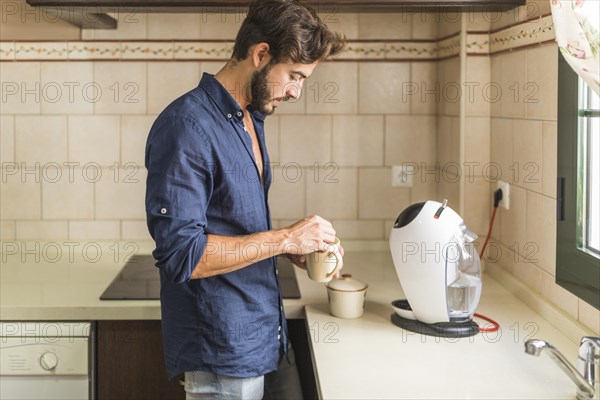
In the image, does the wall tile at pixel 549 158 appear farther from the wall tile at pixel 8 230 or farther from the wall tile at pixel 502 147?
the wall tile at pixel 8 230

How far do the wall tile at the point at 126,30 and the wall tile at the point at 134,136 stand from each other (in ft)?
0.93

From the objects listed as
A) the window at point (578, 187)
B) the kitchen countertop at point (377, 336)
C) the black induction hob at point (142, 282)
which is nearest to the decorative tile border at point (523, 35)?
the window at point (578, 187)

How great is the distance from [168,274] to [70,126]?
4.44 ft

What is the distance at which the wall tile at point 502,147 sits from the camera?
7.57ft

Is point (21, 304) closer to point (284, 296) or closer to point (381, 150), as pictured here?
point (284, 296)

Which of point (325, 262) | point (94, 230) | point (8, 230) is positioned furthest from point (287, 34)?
point (8, 230)

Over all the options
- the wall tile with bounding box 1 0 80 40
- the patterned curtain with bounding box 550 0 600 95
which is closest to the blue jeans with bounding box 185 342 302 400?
the patterned curtain with bounding box 550 0 600 95

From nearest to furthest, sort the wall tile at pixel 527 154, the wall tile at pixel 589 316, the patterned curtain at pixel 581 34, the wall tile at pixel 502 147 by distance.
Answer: the patterned curtain at pixel 581 34 → the wall tile at pixel 589 316 → the wall tile at pixel 527 154 → the wall tile at pixel 502 147

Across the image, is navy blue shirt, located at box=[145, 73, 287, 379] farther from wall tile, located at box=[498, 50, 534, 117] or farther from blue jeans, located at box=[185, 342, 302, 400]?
wall tile, located at box=[498, 50, 534, 117]

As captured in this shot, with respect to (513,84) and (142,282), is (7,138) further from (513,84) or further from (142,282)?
(513,84)

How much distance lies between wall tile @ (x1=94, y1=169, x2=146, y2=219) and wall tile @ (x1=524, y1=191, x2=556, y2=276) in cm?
136

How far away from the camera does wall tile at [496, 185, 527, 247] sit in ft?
7.18

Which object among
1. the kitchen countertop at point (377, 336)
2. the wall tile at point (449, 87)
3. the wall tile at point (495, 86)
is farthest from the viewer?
the wall tile at point (449, 87)

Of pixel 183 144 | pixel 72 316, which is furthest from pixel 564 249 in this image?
pixel 72 316
